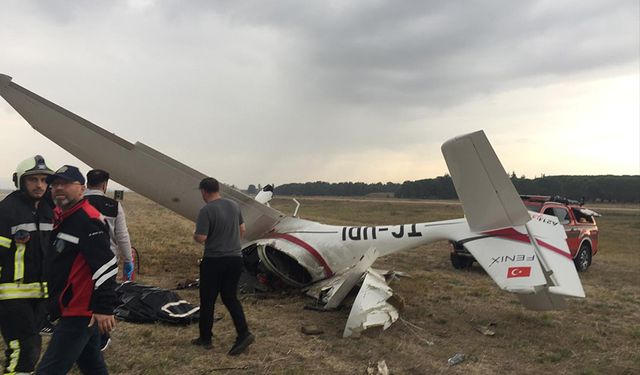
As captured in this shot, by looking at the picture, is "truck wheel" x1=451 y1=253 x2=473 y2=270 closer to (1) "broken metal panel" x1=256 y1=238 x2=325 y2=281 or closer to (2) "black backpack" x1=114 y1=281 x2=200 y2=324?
(1) "broken metal panel" x1=256 y1=238 x2=325 y2=281

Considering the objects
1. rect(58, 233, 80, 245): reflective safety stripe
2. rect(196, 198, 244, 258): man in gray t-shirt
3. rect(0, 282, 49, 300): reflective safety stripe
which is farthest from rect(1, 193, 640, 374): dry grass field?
rect(58, 233, 80, 245): reflective safety stripe

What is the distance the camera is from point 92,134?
6.84 meters

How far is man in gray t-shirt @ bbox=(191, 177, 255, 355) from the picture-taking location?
15.4 ft

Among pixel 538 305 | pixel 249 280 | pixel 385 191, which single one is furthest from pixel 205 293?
pixel 385 191

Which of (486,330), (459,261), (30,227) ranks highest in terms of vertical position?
(30,227)

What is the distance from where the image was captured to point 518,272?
5.14 meters

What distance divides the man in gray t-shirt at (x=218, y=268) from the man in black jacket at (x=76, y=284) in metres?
1.95

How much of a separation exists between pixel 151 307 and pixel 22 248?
2746 millimetres

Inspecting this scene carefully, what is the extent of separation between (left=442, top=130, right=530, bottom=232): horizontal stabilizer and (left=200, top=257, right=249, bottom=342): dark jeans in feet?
9.65

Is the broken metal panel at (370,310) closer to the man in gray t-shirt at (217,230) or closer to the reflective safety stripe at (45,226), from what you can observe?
the man in gray t-shirt at (217,230)

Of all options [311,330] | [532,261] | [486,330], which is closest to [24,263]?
[311,330]

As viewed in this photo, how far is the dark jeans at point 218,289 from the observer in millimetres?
4707

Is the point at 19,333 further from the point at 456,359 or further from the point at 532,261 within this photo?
the point at 532,261

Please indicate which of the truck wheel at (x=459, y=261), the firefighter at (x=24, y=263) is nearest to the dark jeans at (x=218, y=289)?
the firefighter at (x=24, y=263)
